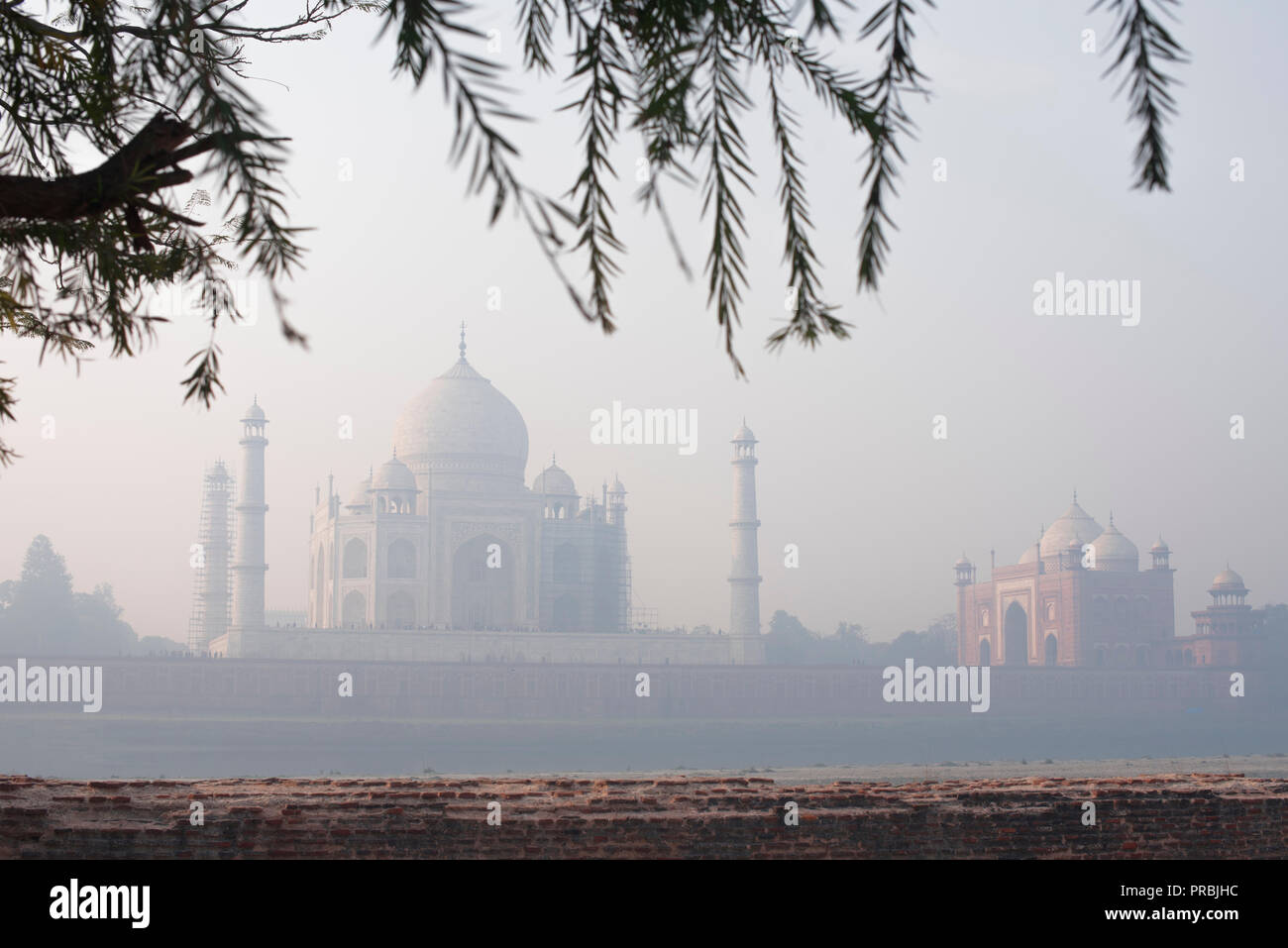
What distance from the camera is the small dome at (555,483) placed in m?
34.7

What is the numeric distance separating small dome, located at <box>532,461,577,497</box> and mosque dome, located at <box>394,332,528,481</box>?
1.38 meters

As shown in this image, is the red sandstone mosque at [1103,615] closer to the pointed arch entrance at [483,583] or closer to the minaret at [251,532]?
the pointed arch entrance at [483,583]

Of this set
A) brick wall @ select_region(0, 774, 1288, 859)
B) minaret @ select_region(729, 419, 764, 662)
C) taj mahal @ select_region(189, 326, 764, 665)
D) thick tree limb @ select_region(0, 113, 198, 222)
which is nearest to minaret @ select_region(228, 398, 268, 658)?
taj mahal @ select_region(189, 326, 764, 665)

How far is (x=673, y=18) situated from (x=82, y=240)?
1.42m

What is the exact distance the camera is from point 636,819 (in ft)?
15.8

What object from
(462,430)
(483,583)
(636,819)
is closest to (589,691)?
(483,583)

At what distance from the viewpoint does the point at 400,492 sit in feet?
103

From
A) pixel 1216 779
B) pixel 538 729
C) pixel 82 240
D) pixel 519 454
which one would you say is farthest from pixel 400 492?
pixel 82 240

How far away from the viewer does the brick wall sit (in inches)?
176

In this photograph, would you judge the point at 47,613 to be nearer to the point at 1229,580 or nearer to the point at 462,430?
the point at 462,430

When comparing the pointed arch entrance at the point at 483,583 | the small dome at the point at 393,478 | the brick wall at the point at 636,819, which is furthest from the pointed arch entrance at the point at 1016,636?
the brick wall at the point at 636,819

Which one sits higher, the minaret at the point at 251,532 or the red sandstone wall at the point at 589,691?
the minaret at the point at 251,532

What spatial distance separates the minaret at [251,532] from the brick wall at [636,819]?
2475 cm
